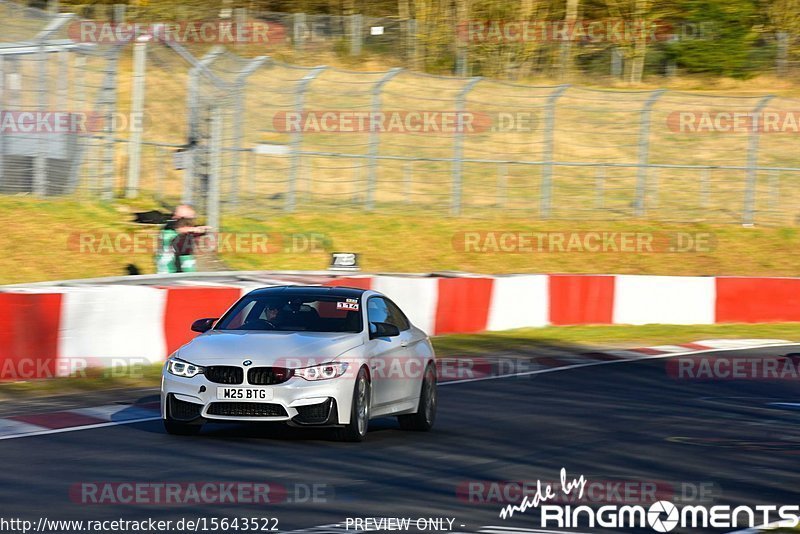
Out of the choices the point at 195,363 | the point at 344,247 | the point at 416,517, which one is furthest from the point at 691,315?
the point at 416,517

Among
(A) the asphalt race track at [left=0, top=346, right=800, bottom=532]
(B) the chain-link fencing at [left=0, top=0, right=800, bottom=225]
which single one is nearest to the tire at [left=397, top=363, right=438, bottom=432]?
(A) the asphalt race track at [left=0, top=346, right=800, bottom=532]

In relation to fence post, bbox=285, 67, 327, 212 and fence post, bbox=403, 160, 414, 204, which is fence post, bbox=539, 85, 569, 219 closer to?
fence post, bbox=403, 160, 414, 204

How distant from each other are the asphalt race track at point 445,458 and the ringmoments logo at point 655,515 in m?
0.19

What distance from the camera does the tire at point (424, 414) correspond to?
37.6ft

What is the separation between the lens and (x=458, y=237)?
100 feet

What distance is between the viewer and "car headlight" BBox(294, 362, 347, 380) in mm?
10102

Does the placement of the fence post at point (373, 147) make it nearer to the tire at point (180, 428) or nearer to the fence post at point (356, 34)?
the fence post at point (356, 34)

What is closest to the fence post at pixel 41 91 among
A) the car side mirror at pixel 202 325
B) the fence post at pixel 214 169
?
the fence post at pixel 214 169

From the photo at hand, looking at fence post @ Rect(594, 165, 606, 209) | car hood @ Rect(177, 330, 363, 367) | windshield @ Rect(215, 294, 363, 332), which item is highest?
fence post @ Rect(594, 165, 606, 209)

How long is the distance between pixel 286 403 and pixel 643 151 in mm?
22899

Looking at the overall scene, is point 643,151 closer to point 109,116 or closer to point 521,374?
point 109,116

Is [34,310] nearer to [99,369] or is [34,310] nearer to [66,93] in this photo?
[99,369]

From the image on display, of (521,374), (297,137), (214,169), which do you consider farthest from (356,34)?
(521,374)

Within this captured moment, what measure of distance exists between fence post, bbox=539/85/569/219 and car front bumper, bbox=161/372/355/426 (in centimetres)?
2099
